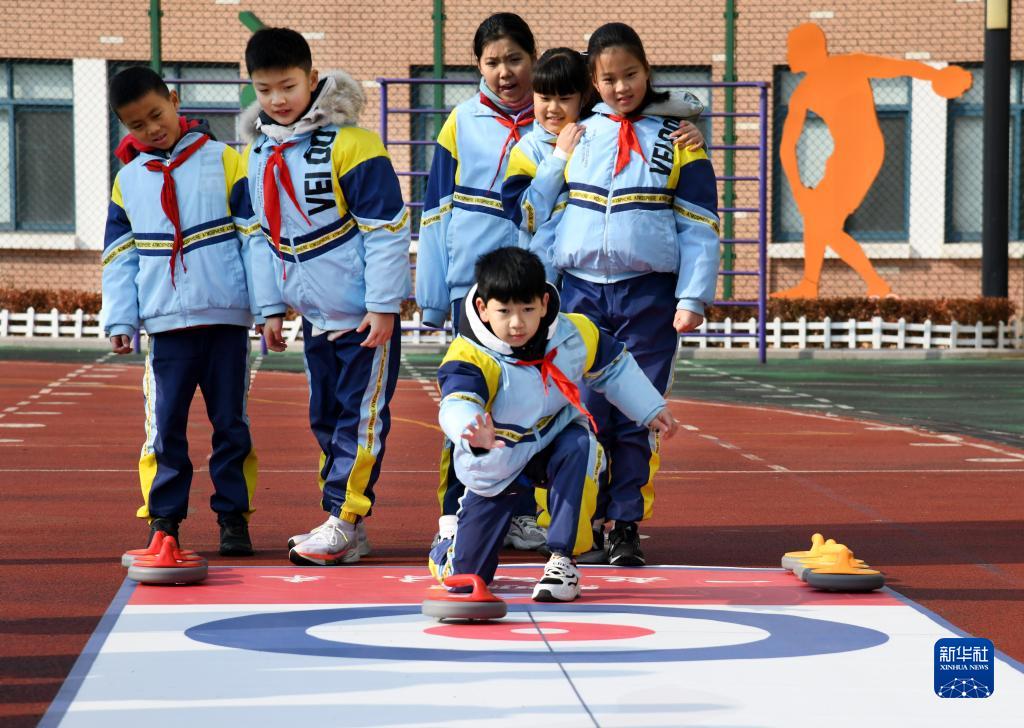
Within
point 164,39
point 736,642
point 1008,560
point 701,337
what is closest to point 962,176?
point 701,337

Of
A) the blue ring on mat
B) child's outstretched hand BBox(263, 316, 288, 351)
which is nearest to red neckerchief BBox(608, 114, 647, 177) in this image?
child's outstretched hand BBox(263, 316, 288, 351)

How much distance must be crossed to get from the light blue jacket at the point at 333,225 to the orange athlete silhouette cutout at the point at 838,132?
15.9 m

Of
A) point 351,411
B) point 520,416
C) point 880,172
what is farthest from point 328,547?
point 880,172

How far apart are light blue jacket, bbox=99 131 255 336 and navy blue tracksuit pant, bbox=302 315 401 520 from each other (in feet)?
Answer: 1.13

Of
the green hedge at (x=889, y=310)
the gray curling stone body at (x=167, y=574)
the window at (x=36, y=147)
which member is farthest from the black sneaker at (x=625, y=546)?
the window at (x=36, y=147)

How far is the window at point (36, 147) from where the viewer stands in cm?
2216

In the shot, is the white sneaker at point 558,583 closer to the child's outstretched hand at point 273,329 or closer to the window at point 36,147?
the child's outstretched hand at point 273,329

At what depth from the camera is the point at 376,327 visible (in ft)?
19.2

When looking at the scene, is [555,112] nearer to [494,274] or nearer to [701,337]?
[494,274]

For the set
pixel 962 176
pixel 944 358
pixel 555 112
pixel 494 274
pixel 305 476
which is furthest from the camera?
pixel 962 176

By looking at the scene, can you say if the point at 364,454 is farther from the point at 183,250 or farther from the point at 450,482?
the point at 183,250

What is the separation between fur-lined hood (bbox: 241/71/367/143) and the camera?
5.84 m

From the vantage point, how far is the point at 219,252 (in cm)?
598

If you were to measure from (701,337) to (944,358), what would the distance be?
2717 millimetres
